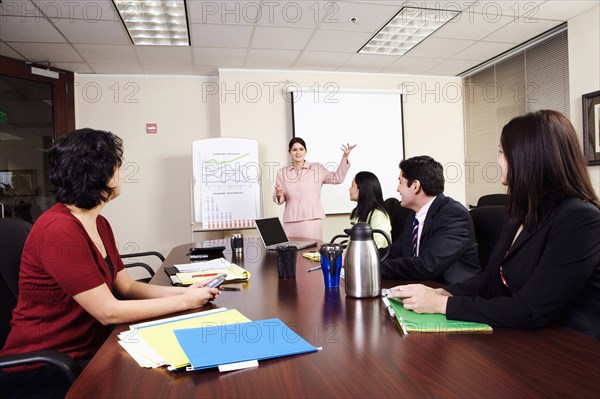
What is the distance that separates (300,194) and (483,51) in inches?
96.0

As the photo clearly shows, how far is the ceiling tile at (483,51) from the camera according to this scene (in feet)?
→ 13.4

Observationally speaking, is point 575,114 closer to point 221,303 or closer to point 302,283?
point 302,283

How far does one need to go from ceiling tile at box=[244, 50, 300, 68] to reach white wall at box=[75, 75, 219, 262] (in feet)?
2.18

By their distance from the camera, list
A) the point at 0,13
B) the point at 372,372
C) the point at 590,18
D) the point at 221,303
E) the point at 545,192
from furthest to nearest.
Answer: the point at 590,18 → the point at 0,13 → the point at 221,303 → the point at 545,192 → the point at 372,372

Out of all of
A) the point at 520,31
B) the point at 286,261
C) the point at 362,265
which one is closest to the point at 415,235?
the point at 286,261

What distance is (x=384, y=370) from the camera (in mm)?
746

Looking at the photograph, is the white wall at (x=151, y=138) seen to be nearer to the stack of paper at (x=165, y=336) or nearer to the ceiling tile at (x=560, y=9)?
the ceiling tile at (x=560, y=9)

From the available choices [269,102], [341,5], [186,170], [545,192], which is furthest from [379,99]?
[545,192]

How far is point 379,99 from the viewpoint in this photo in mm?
4848

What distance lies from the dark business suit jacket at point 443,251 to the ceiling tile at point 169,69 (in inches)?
136

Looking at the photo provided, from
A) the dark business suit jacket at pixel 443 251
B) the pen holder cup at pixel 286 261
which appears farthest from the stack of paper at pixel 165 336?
the dark business suit jacket at pixel 443 251

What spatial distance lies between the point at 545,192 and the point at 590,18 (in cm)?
316

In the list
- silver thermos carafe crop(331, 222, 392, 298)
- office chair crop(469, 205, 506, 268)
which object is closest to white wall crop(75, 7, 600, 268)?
office chair crop(469, 205, 506, 268)

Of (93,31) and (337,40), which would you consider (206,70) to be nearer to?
(93,31)
